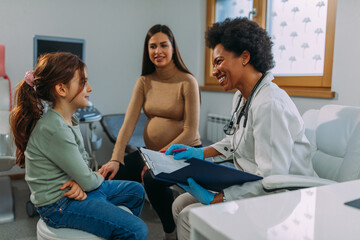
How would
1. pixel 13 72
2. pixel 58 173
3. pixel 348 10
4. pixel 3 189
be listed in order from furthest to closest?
pixel 13 72
pixel 3 189
pixel 348 10
pixel 58 173

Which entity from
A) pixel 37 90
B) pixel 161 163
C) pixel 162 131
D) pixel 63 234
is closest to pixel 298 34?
pixel 162 131

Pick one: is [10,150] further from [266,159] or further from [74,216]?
[266,159]

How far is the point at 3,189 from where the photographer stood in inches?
108

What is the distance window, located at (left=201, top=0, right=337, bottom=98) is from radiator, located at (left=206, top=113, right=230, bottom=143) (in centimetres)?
68

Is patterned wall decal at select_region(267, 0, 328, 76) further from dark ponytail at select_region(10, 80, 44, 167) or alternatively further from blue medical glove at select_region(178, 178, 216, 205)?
dark ponytail at select_region(10, 80, 44, 167)

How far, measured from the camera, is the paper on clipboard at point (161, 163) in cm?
112

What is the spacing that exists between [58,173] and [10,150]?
139cm

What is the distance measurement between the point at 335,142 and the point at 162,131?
0.95m

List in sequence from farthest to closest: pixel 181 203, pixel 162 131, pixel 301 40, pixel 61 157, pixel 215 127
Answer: pixel 215 127 → pixel 301 40 → pixel 162 131 → pixel 181 203 → pixel 61 157

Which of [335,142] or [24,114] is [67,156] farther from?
[335,142]

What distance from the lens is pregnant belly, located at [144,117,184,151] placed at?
6.30 feet

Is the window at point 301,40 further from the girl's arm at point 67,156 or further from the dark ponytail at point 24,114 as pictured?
the dark ponytail at point 24,114

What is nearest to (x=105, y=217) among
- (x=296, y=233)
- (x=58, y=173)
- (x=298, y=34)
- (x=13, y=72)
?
(x=58, y=173)

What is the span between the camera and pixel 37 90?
1.29 m
